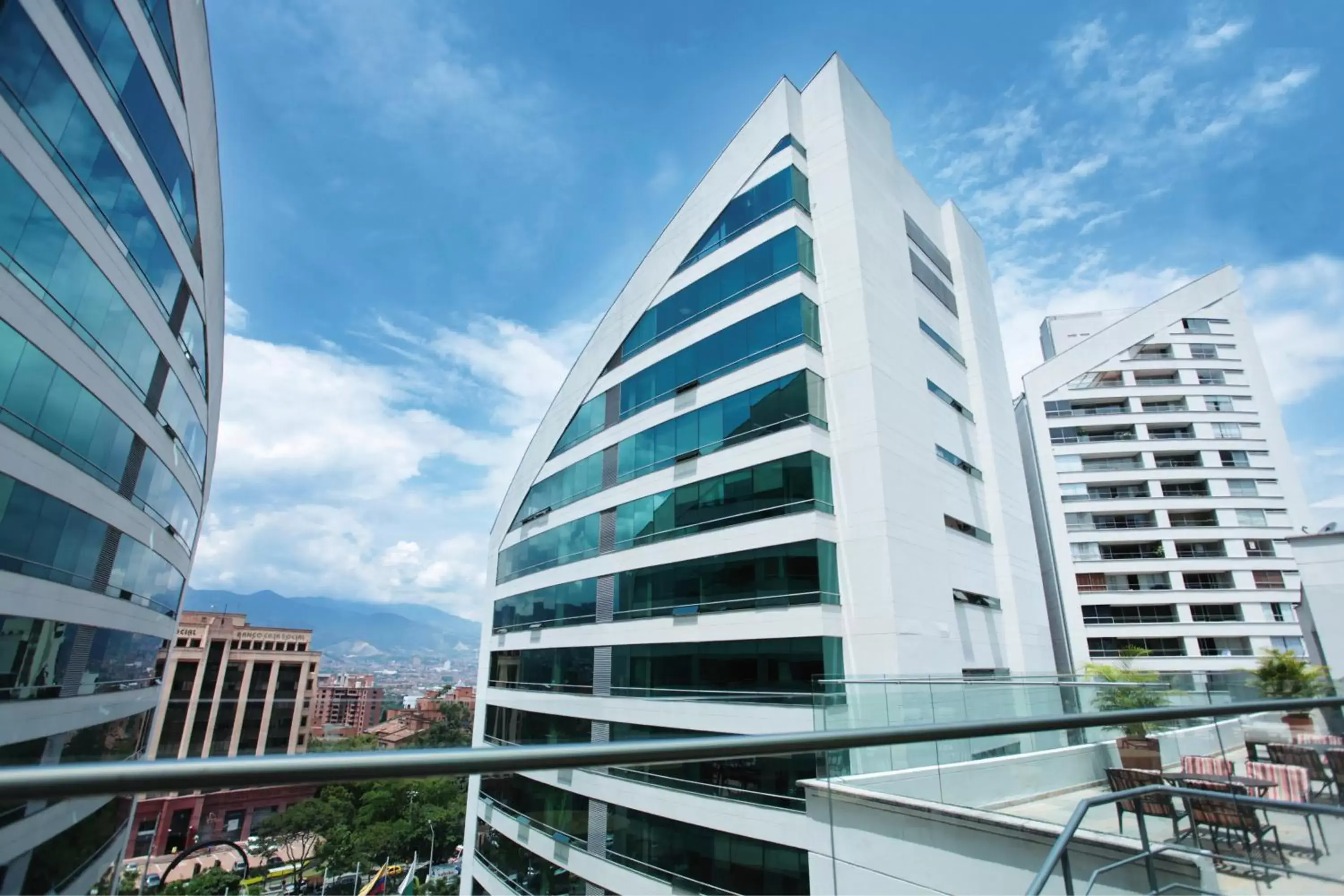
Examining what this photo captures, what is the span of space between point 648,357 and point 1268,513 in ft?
141

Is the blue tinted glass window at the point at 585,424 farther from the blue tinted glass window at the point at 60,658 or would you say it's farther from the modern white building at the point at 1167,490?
the modern white building at the point at 1167,490

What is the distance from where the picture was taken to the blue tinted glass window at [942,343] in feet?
74.0

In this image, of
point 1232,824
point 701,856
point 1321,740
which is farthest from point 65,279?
point 701,856

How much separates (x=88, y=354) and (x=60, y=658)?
6555 millimetres

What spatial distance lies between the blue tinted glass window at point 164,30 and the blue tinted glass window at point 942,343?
21.9 meters

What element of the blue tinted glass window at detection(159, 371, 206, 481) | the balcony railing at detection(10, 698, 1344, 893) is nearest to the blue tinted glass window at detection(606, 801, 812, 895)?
the balcony railing at detection(10, 698, 1344, 893)

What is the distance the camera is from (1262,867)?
3352 mm

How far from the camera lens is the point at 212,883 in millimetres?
18891

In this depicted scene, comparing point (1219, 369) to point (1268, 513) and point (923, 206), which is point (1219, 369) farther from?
point (923, 206)

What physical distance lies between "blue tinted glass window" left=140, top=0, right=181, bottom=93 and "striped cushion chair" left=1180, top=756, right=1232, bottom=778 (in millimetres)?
20501

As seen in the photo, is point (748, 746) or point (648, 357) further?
point (648, 357)

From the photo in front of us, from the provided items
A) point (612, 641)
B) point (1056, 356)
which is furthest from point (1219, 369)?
point (612, 641)

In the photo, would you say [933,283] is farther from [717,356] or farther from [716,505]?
[716,505]

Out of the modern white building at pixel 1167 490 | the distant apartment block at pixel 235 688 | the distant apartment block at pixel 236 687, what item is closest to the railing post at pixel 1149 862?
the modern white building at pixel 1167 490
